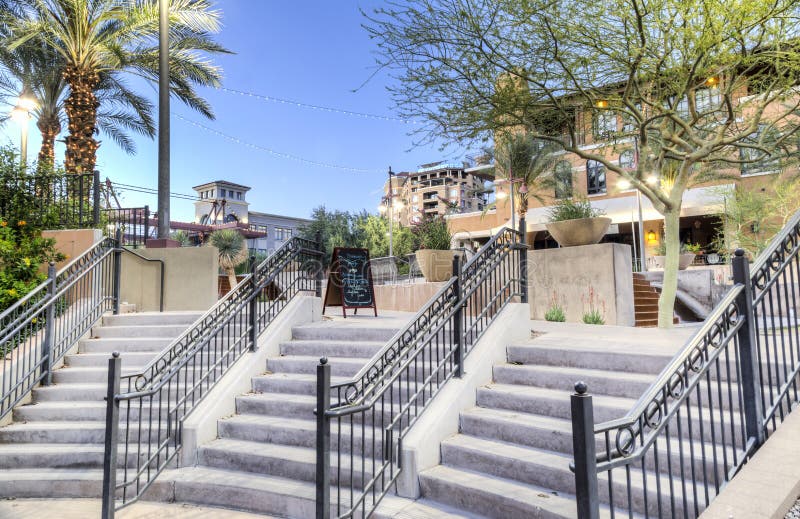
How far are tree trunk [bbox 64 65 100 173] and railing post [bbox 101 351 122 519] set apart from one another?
9367 millimetres

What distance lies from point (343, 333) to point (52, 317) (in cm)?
395

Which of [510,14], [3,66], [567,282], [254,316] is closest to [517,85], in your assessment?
[510,14]

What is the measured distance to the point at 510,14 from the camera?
7.69 m

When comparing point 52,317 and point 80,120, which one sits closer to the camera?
point 52,317

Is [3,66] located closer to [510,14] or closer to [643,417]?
[510,14]

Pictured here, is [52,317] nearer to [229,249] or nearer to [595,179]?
[229,249]

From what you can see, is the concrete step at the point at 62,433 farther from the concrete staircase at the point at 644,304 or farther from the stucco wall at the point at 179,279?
the concrete staircase at the point at 644,304

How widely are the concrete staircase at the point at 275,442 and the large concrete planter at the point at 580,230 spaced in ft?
15.2

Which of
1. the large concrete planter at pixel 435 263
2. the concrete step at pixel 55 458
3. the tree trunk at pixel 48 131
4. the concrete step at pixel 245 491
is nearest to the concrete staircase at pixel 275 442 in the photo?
the concrete step at pixel 245 491

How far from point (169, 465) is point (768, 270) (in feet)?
19.1

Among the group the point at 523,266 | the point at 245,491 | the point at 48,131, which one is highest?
the point at 48,131

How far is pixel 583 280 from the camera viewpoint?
383 inches

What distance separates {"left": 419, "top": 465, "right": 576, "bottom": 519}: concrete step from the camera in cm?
367

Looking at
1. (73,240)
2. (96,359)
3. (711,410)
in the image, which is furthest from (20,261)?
(711,410)
